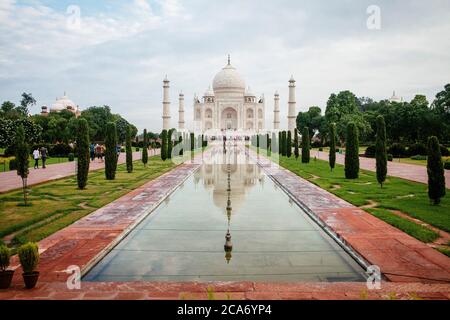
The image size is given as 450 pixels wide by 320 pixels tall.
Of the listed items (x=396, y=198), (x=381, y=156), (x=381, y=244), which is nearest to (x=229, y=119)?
(x=381, y=156)

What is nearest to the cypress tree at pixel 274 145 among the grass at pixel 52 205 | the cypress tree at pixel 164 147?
the cypress tree at pixel 164 147

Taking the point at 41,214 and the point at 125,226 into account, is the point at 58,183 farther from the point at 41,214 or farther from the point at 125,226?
the point at 125,226

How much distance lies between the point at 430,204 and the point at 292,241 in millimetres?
4003

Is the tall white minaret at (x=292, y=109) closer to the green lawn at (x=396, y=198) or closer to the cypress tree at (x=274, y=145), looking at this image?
the cypress tree at (x=274, y=145)

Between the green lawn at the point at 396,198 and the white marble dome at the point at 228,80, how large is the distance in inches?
1755

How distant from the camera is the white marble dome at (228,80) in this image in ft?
Answer: 187

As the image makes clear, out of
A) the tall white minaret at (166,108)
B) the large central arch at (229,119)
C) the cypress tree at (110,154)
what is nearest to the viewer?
the cypress tree at (110,154)

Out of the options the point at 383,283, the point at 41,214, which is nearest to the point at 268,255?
the point at 383,283

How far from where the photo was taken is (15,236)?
5.58 meters

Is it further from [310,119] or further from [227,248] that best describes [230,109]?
[227,248]

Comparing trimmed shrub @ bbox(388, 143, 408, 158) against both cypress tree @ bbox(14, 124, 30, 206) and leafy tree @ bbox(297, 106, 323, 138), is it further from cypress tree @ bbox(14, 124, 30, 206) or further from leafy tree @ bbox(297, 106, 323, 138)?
leafy tree @ bbox(297, 106, 323, 138)

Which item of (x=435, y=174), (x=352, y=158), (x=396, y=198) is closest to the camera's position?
(x=435, y=174)

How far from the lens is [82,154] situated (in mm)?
10453

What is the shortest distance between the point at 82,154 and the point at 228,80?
48113 mm
